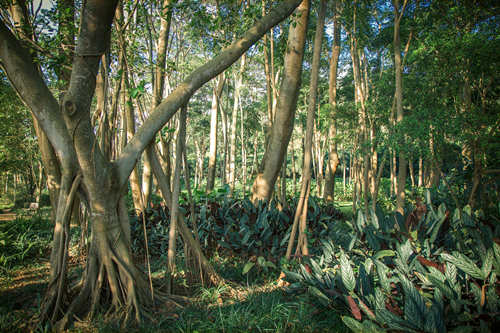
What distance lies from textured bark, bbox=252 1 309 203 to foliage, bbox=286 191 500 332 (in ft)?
8.17

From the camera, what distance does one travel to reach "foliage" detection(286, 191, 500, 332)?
156 cm

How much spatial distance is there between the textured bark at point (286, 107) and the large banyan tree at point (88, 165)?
102 inches

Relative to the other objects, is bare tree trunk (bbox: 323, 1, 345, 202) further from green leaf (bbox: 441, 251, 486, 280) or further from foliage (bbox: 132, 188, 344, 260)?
green leaf (bbox: 441, 251, 486, 280)

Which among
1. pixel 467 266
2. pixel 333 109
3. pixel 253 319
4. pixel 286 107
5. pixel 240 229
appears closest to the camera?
pixel 467 266

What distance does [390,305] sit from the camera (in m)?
1.83

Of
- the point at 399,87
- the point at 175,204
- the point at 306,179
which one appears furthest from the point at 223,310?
the point at 399,87

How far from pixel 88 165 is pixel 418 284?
2796 millimetres

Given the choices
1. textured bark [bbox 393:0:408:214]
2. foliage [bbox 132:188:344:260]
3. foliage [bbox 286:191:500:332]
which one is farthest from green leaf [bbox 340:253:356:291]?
textured bark [bbox 393:0:408:214]

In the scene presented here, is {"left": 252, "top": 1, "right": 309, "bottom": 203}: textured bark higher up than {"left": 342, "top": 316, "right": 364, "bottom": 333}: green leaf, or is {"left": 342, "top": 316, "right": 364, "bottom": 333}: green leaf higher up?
{"left": 252, "top": 1, "right": 309, "bottom": 203}: textured bark

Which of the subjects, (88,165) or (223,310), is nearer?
(88,165)

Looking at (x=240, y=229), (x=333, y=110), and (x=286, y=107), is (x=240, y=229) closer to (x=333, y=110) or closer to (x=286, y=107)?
(x=286, y=107)

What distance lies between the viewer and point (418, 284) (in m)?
2.15

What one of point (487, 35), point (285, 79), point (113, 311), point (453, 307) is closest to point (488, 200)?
point (487, 35)

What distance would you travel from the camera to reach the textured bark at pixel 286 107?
16.7ft
